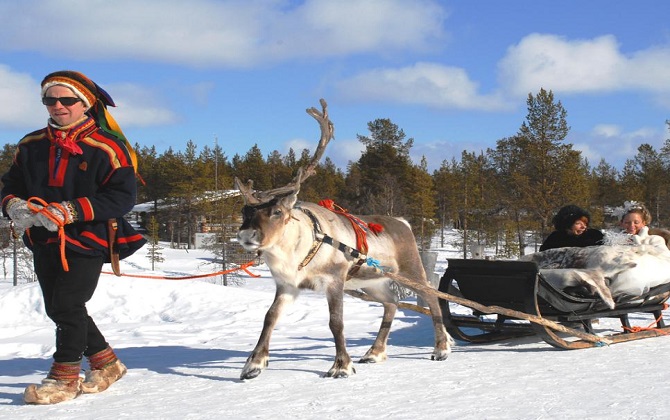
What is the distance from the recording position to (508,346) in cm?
678

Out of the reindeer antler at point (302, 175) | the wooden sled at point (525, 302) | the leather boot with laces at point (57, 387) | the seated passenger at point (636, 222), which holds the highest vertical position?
the reindeer antler at point (302, 175)

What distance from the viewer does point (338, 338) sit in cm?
546

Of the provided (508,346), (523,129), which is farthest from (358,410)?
(523,129)

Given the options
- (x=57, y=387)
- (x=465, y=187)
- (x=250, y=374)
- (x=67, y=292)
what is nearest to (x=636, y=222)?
(x=250, y=374)

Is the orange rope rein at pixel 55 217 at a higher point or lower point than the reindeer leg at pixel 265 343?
higher

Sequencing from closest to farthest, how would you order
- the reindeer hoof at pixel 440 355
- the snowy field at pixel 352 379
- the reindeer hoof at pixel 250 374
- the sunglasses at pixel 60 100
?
the snowy field at pixel 352 379, the sunglasses at pixel 60 100, the reindeer hoof at pixel 250 374, the reindeer hoof at pixel 440 355

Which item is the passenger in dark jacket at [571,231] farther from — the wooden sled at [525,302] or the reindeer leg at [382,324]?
the reindeer leg at [382,324]

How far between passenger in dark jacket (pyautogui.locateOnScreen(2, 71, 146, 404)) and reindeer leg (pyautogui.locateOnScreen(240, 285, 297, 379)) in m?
1.17

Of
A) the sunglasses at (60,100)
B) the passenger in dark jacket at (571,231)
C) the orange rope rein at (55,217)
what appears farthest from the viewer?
the passenger in dark jacket at (571,231)

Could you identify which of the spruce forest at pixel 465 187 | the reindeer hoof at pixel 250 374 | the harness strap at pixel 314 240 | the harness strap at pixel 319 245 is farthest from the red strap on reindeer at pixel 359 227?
the spruce forest at pixel 465 187

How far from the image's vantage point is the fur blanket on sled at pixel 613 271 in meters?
6.40

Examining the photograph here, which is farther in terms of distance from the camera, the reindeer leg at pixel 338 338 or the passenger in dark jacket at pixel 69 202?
the reindeer leg at pixel 338 338

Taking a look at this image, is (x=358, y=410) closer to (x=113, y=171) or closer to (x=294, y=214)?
(x=294, y=214)

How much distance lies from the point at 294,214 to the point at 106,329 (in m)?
5.57
